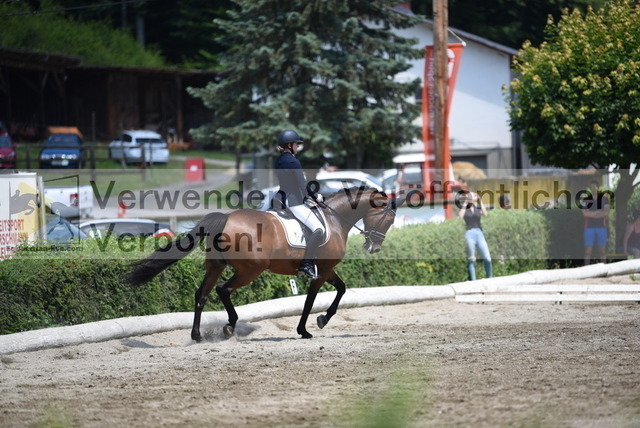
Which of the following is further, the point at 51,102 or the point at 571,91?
the point at 51,102

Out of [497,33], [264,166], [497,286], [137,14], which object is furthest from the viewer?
[137,14]

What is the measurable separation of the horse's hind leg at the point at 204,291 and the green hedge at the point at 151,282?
4.03 ft

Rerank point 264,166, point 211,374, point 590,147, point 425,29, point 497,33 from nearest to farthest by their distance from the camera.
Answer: point 211,374, point 590,147, point 264,166, point 425,29, point 497,33

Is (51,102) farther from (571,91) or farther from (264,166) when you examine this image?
(571,91)

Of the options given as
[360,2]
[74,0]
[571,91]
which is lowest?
[571,91]

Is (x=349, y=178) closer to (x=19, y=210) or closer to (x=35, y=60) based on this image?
(x=19, y=210)

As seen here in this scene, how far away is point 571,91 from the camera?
20.0m

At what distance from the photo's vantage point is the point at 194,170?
40.4m

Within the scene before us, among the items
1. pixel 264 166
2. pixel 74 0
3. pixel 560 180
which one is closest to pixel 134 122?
pixel 74 0

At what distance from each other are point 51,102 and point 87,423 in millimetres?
45701

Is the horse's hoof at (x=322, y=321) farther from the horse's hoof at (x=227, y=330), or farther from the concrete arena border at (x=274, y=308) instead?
the concrete arena border at (x=274, y=308)

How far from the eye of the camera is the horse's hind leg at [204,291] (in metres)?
11.1

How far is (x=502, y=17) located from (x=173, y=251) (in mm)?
47609

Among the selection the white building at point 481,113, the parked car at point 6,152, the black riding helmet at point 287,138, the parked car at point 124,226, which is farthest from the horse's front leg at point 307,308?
the white building at point 481,113
